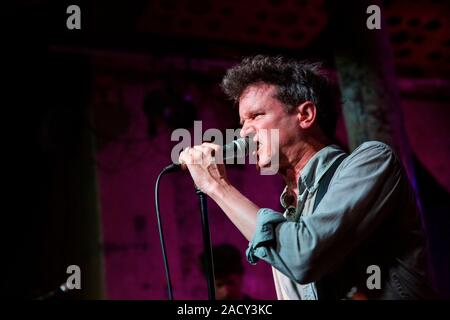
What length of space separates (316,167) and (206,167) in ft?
1.40

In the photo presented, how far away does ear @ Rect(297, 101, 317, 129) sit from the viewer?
Answer: 2.06 m

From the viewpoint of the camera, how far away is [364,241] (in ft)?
5.36

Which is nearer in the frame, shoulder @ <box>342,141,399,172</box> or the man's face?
shoulder @ <box>342,141,399,172</box>

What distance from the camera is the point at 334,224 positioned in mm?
1505

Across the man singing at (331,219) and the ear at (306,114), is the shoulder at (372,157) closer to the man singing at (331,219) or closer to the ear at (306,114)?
the man singing at (331,219)

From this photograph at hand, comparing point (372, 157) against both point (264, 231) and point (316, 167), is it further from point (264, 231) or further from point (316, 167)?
→ point (264, 231)

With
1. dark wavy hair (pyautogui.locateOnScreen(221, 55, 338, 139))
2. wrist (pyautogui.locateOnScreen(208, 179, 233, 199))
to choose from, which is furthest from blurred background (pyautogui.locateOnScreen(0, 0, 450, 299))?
wrist (pyautogui.locateOnScreen(208, 179, 233, 199))

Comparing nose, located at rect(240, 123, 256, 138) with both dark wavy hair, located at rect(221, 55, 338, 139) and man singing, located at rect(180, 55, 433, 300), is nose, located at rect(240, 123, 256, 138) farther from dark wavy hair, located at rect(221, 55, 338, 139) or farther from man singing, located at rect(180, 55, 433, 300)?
dark wavy hair, located at rect(221, 55, 338, 139)

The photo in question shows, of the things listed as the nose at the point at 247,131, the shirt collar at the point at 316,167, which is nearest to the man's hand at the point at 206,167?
the nose at the point at 247,131

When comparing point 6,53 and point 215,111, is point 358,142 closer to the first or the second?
point 215,111

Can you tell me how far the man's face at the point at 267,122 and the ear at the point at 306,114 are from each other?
0.08ft

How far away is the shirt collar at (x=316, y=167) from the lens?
1867 mm

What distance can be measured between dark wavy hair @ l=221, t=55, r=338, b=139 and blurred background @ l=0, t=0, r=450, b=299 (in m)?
2.47
